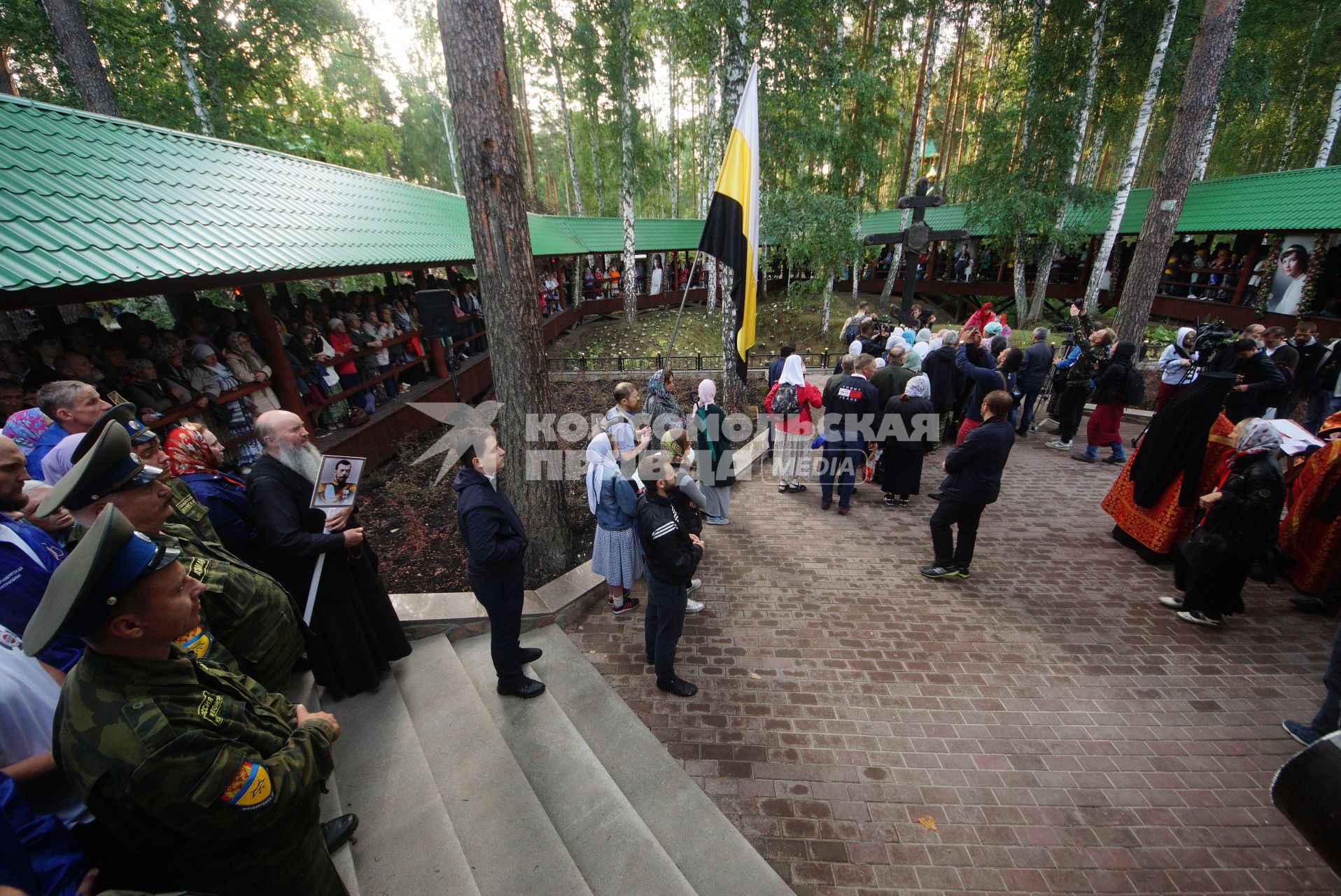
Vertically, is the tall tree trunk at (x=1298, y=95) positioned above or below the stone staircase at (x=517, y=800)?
above

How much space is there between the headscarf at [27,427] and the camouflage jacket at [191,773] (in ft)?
10.3

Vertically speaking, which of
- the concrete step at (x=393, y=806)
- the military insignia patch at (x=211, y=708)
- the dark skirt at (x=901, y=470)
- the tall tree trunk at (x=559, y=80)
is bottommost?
the concrete step at (x=393, y=806)

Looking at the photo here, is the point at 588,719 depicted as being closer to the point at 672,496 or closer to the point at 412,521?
the point at 672,496

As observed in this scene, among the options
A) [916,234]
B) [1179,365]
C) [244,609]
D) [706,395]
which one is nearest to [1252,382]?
[1179,365]

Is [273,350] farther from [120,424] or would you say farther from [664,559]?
[664,559]

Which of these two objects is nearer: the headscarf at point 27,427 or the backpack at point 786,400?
the headscarf at point 27,427

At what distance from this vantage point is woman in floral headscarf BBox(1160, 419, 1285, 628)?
3902mm

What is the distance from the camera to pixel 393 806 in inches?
109

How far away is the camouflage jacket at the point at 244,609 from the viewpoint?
2301mm

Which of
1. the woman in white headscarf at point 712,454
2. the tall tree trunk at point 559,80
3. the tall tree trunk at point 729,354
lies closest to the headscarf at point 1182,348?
the tall tree trunk at point 729,354

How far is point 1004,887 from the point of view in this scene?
2.58 metres

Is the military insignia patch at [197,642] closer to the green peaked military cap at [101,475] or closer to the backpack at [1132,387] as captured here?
the green peaked military cap at [101,475]

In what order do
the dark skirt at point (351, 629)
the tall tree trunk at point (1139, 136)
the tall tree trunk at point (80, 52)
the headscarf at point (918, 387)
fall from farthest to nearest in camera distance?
the tall tree trunk at point (1139, 136) < the tall tree trunk at point (80, 52) < the headscarf at point (918, 387) < the dark skirt at point (351, 629)

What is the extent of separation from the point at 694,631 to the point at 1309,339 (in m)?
10.3
